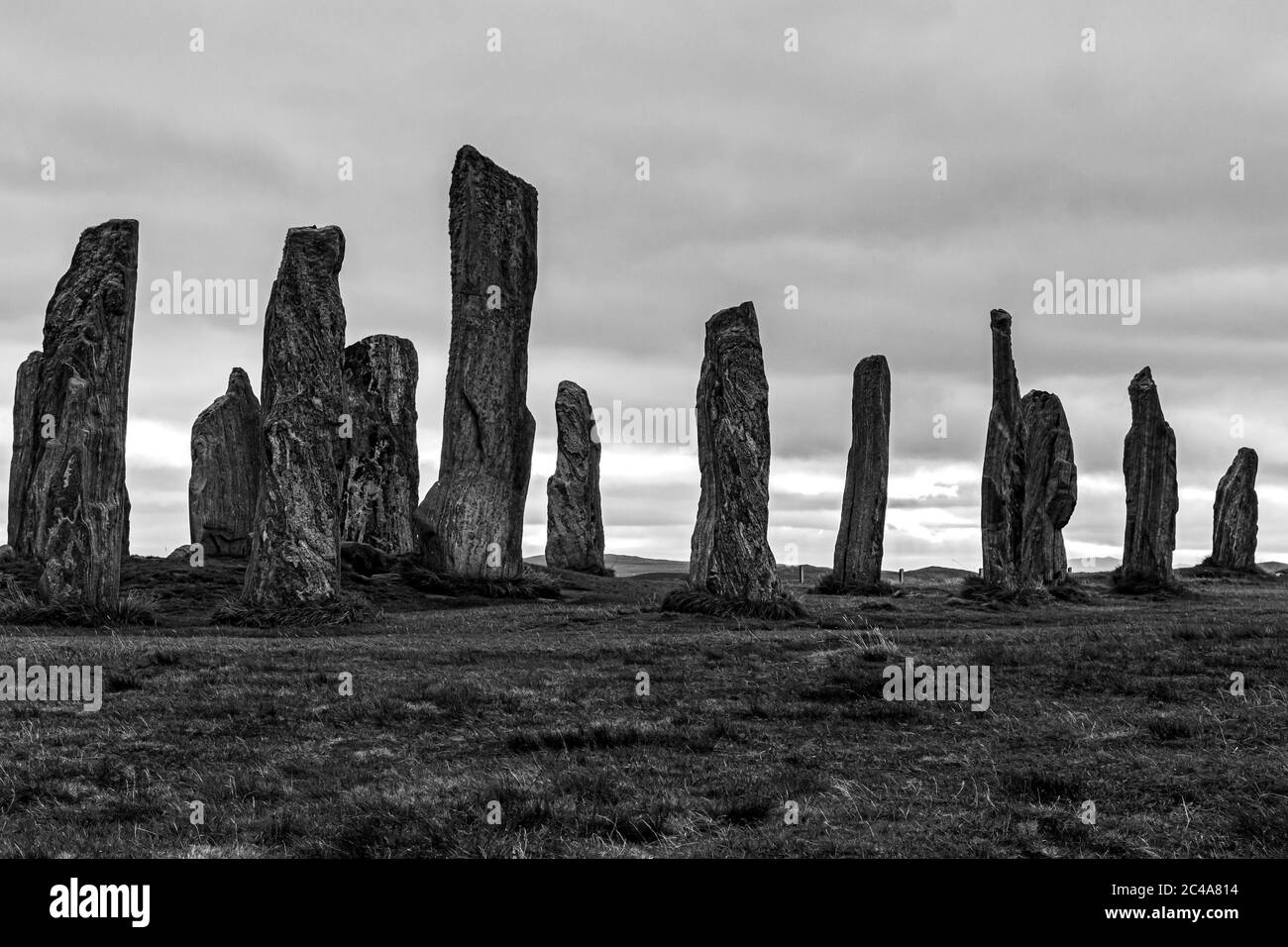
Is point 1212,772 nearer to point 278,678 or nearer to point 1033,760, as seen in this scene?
point 1033,760

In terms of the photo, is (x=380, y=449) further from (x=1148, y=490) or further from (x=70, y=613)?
(x=1148, y=490)

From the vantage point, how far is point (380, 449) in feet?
113

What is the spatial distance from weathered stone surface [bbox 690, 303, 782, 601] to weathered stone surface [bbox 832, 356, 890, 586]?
9.19 m

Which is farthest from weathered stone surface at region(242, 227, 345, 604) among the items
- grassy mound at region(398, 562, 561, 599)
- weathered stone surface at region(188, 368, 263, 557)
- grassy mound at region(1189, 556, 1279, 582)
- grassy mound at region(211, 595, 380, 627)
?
grassy mound at region(1189, 556, 1279, 582)

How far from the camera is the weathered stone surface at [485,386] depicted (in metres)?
27.5

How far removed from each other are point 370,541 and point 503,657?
62.8 ft

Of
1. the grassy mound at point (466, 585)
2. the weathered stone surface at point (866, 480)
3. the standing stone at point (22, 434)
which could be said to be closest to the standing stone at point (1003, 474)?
the weathered stone surface at point (866, 480)

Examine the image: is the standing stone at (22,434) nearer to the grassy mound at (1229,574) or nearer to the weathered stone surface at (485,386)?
the weathered stone surface at (485,386)

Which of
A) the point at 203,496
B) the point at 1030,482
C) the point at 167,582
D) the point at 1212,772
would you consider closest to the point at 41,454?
the point at 167,582

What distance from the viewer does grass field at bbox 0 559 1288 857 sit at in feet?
24.3

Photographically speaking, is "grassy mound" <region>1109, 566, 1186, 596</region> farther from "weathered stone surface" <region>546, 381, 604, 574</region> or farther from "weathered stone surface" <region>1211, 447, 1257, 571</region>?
"weathered stone surface" <region>546, 381, 604, 574</region>

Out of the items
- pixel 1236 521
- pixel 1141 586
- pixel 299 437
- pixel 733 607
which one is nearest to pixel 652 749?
pixel 733 607

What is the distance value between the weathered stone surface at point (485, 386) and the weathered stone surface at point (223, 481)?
21.6 ft

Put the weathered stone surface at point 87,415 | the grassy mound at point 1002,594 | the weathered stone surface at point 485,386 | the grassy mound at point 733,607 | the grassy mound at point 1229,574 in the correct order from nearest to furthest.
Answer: the weathered stone surface at point 87,415, the grassy mound at point 733,607, the grassy mound at point 1002,594, the weathered stone surface at point 485,386, the grassy mound at point 1229,574
